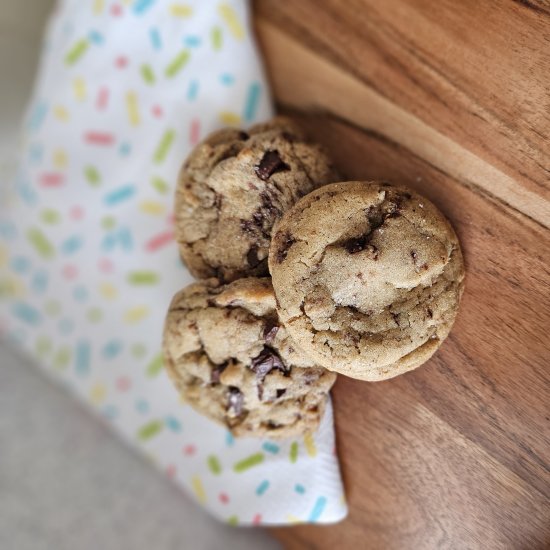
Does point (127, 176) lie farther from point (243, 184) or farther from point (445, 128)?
point (445, 128)

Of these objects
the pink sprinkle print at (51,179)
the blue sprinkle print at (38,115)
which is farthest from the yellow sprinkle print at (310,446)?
the blue sprinkle print at (38,115)

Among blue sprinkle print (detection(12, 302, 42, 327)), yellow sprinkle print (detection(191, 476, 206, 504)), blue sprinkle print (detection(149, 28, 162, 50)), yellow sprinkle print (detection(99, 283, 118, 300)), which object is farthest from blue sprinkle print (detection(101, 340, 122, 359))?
blue sprinkle print (detection(149, 28, 162, 50))

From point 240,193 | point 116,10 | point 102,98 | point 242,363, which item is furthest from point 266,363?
point 116,10

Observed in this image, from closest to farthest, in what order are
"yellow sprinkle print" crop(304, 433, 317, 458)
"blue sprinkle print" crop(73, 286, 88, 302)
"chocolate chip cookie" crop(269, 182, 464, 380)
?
"chocolate chip cookie" crop(269, 182, 464, 380) → "yellow sprinkle print" crop(304, 433, 317, 458) → "blue sprinkle print" crop(73, 286, 88, 302)

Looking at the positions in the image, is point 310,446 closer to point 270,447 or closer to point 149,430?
point 270,447

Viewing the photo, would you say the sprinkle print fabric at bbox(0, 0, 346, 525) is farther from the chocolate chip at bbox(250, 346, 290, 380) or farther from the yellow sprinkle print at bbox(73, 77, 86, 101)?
the chocolate chip at bbox(250, 346, 290, 380)

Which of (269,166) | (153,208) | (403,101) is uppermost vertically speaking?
(403,101)
